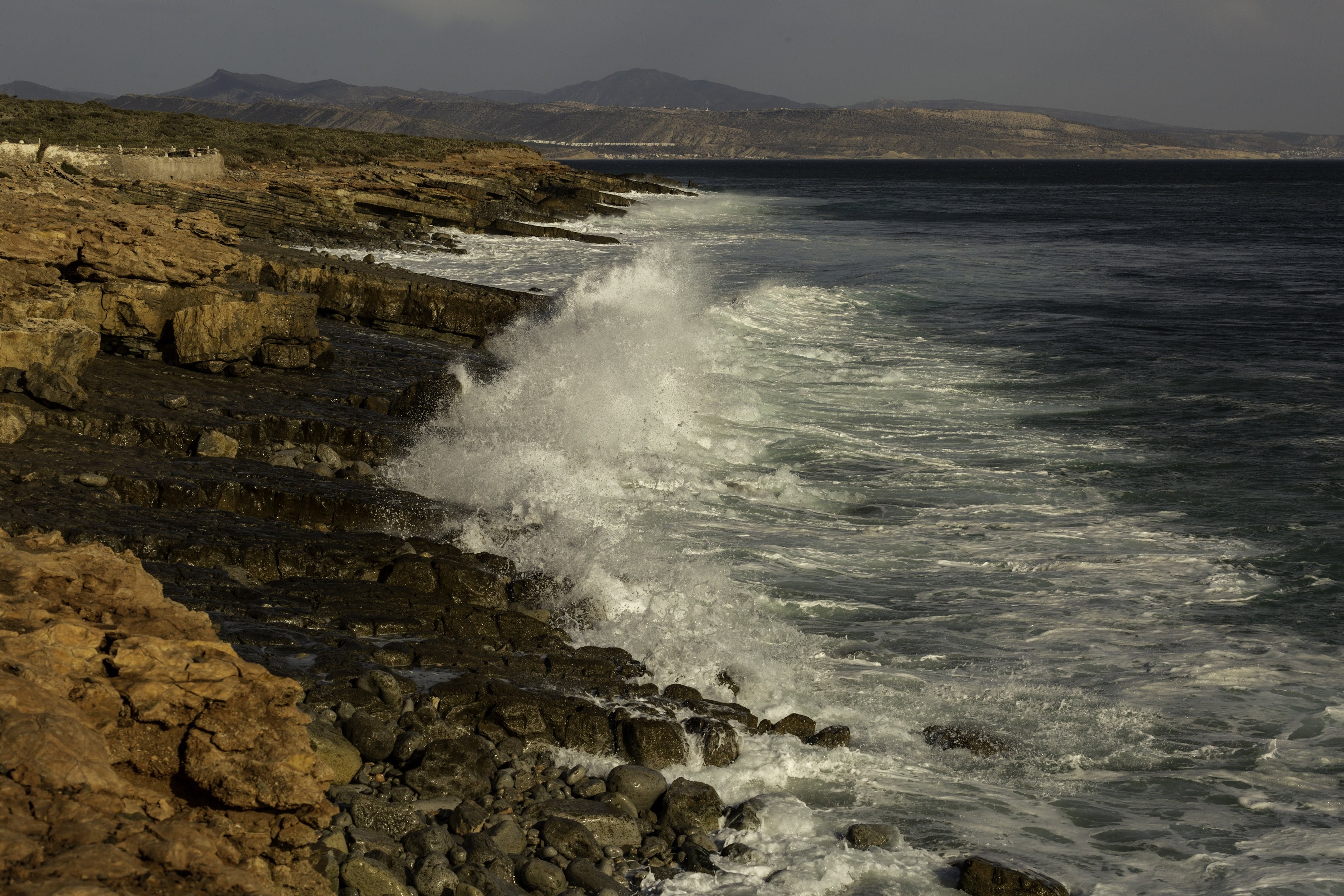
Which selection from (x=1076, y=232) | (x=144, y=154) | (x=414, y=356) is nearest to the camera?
(x=414, y=356)

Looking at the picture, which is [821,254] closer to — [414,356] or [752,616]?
[414,356]

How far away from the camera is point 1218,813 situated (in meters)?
5.61

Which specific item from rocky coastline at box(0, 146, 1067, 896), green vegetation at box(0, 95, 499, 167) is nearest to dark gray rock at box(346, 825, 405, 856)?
rocky coastline at box(0, 146, 1067, 896)

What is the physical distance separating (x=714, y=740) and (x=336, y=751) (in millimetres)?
1956

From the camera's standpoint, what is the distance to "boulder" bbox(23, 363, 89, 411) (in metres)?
8.55

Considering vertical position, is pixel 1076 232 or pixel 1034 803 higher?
A: pixel 1076 232

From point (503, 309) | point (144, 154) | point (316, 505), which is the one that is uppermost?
point (144, 154)

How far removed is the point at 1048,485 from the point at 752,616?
197 inches

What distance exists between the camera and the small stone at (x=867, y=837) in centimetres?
509

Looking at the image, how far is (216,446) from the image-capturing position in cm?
887

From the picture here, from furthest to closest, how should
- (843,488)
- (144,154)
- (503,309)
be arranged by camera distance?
1. (144,154)
2. (503,309)
3. (843,488)

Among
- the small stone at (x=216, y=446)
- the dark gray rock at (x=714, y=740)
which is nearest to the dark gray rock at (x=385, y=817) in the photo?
the dark gray rock at (x=714, y=740)

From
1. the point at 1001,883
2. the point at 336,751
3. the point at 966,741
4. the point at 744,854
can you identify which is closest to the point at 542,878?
the point at 744,854

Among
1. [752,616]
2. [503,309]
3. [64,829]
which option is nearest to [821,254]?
[503,309]
